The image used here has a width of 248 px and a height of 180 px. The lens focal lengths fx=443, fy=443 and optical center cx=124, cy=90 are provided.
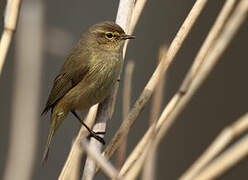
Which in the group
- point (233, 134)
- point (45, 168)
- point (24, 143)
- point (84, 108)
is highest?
point (233, 134)

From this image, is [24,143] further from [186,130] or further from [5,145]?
[186,130]

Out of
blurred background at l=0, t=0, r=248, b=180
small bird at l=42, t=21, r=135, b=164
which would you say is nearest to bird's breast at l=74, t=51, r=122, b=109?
small bird at l=42, t=21, r=135, b=164

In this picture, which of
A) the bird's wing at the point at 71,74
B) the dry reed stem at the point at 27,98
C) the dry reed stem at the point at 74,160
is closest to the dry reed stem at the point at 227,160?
the dry reed stem at the point at 74,160

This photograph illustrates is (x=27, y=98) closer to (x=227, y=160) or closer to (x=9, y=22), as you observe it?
(x=9, y=22)

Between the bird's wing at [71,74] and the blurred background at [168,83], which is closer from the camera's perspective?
the bird's wing at [71,74]

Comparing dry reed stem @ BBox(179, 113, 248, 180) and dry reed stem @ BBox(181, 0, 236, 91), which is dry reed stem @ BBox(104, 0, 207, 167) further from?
dry reed stem @ BBox(179, 113, 248, 180)

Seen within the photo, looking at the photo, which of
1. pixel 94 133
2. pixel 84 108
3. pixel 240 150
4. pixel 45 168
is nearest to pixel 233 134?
pixel 240 150

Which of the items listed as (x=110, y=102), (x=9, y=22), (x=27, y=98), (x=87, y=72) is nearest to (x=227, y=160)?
(x=27, y=98)

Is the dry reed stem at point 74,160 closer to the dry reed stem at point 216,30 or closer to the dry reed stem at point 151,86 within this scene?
the dry reed stem at point 151,86
